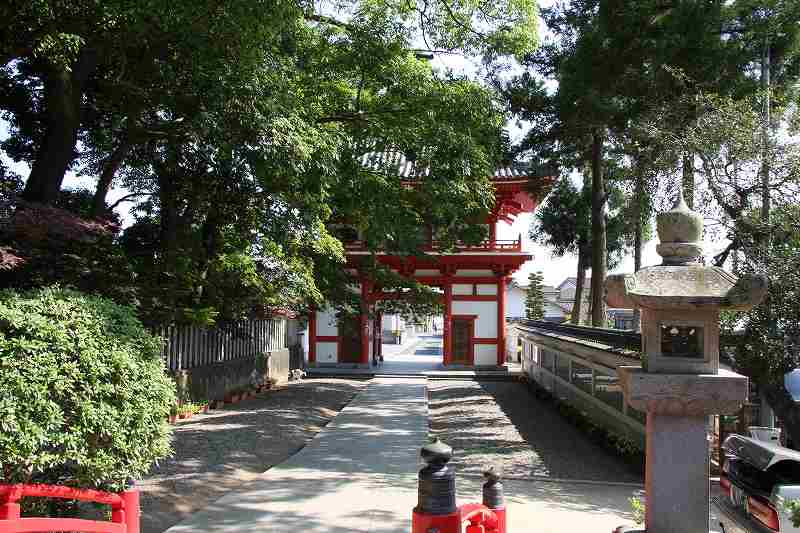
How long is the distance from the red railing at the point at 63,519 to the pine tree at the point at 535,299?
3803 centimetres

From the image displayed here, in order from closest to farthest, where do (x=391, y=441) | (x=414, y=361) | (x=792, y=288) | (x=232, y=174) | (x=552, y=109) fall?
1. (x=792, y=288)
2. (x=232, y=174)
3. (x=391, y=441)
4. (x=552, y=109)
5. (x=414, y=361)

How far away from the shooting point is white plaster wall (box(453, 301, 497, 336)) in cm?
2498

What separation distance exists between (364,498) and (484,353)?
59.5 feet

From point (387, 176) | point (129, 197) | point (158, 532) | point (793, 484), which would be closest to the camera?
point (793, 484)

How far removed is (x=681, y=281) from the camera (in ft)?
15.0

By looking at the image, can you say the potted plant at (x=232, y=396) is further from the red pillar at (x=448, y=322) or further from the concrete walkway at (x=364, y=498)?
the red pillar at (x=448, y=322)

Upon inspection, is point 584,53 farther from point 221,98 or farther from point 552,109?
point 221,98

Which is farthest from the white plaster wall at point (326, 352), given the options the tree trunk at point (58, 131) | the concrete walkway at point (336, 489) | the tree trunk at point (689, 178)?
the tree trunk at point (689, 178)

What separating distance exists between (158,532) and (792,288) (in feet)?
26.5

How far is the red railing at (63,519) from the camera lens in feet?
12.1

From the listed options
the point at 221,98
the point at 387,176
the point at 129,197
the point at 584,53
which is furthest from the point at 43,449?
the point at 584,53

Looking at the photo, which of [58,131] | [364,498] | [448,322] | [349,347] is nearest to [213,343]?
[58,131]

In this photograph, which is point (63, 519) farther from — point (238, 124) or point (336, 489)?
point (238, 124)

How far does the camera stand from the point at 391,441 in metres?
10.9
